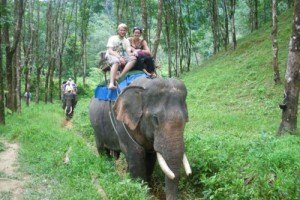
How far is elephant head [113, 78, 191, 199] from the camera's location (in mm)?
5648

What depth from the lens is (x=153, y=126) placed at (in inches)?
235

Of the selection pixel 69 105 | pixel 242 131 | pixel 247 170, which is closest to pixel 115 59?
pixel 247 170

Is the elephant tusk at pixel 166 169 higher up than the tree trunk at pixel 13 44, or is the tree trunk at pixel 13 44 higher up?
the tree trunk at pixel 13 44

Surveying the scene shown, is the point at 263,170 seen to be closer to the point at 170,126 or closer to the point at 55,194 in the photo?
the point at 170,126

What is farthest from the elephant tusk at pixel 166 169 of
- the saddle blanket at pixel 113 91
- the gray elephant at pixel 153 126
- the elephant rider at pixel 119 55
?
the elephant rider at pixel 119 55

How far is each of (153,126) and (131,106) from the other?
2.09ft

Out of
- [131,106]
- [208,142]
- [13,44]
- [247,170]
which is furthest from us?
[13,44]

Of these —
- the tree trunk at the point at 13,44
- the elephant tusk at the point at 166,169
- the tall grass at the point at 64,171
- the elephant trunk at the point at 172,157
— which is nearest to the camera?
the elephant tusk at the point at 166,169

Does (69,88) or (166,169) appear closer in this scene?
(166,169)

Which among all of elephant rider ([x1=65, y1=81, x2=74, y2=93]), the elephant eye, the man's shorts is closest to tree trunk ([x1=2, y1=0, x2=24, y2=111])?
elephant rider ([x1=65, y1=81, x2=74, y2=93])

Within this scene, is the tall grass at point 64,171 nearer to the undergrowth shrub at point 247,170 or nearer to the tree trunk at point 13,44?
the undergrowth shrub at point 247,170

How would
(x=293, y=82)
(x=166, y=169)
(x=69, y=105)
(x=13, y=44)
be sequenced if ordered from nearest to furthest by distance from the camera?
(x=166, y=169)
(x=293, y=82)
(x=13, y=44)
(x=69, y=105)

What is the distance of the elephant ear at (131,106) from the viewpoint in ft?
20.7

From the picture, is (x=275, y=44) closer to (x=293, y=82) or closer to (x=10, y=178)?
(x=293, y=82)
